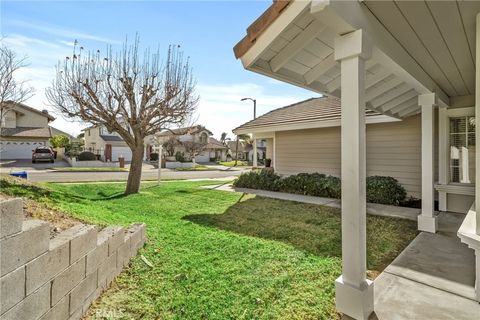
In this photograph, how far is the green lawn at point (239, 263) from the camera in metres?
2.66

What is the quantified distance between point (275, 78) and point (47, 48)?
29.7ft

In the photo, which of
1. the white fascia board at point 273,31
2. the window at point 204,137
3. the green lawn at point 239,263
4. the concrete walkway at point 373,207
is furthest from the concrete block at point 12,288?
the window at point 204,137

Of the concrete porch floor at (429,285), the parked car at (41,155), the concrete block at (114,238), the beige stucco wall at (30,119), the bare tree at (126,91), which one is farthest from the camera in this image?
the beige stucco wall at (30,119)

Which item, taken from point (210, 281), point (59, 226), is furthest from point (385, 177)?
point (59, 226)

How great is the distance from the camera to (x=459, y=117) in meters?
6.65

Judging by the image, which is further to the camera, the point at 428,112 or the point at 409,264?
the point at 428,112

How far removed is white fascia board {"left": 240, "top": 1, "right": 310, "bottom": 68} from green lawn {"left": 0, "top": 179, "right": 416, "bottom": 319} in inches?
101

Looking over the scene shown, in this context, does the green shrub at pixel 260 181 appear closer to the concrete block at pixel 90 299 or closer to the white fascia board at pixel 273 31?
the white fascia board at pixel 273 31

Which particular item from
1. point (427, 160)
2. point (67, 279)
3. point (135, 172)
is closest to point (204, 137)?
point (135, 172)

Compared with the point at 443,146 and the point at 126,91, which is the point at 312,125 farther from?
the point at 126,91

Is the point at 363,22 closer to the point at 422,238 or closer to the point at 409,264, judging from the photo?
the point at 409,264

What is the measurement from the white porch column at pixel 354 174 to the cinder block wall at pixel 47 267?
247 centimetres

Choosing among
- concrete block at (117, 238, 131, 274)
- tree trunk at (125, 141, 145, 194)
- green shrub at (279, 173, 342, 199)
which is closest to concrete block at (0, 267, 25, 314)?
concrete block at (117, 238, 131, 274)

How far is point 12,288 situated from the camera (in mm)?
1719
